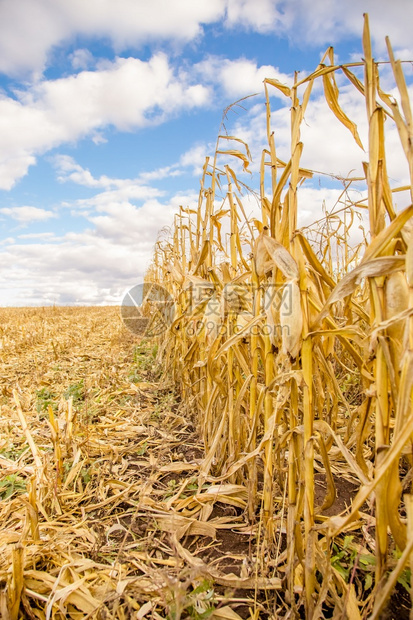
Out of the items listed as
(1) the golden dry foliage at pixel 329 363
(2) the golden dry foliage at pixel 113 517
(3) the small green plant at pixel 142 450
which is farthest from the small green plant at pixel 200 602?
(3) the small green plant at pixel 142 450

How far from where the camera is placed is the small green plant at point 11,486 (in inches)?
77.3

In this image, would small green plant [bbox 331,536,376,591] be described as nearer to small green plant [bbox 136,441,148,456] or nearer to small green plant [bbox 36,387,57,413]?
small green plant [bbox 136,441,148,456]

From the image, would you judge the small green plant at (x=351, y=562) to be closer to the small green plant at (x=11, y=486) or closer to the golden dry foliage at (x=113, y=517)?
the golden dry foliage at (x=113, y=517)

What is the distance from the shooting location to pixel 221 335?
5.68 ft

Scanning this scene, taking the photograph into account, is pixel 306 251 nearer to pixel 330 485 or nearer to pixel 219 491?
pixel 330 485

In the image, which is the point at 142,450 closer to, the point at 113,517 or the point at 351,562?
the point at 113,517

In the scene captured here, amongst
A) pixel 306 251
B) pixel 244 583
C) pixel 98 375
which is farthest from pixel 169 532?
pixel 98 375

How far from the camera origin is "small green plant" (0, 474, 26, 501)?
6.44 ft

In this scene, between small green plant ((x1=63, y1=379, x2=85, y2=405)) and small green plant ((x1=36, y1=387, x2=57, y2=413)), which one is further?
small green plant ((x1=63, y1=379, x2=85, y2=405))

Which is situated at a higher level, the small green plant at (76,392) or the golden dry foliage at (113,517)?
the small green plant at (76,392)

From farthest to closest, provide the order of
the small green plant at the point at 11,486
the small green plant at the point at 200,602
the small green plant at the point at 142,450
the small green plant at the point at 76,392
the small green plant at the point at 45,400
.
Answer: the small green plant at the point at 76,392 → the small green plant at the point at 45,400 → the small green plant at the point at 142,450 → the small green plant at the point at 11,486 → the small green plant at the point at 200,602

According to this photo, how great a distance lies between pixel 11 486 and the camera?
78.3 inches

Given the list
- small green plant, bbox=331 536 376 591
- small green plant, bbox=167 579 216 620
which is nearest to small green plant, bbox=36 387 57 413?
small green plant, bbox=167 579 216 620

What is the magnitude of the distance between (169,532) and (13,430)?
1782mm
